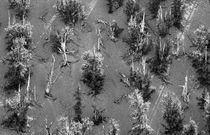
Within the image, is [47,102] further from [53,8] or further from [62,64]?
[53,8]

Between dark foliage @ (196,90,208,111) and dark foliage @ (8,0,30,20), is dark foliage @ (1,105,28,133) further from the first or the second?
dark foliage @ (196,90,208,111)

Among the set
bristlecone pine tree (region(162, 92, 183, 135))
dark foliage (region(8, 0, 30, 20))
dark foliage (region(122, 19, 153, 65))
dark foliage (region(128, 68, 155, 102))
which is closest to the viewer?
bristlecone pine tree (region(162, 92, 183, 135))

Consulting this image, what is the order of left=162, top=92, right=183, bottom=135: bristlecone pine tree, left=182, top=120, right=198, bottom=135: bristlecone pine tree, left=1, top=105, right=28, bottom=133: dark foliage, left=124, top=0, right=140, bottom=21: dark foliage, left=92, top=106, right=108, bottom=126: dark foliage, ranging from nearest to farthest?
left=182, top=120, right=198, bottom=135: bristlecone pine tree
left=162, top=92, right=183, bottom=135: bristlecone pine tree
left=1, top=105, right=28, bottom=133: dark foliage
left=92, top=106, right=108, bottom=126: dark foliage
left=124, top=0, right=140, bottom=21: dark foliage

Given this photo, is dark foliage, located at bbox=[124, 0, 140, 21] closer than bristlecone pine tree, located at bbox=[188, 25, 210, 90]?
No

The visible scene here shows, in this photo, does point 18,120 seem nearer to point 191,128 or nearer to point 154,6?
point 191,128

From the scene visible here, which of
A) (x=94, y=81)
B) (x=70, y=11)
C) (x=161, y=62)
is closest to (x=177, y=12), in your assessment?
(x=161, y=62)

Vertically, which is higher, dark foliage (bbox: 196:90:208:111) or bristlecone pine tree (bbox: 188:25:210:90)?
bristlecone pine tree (bbox: 188:25:210:90)

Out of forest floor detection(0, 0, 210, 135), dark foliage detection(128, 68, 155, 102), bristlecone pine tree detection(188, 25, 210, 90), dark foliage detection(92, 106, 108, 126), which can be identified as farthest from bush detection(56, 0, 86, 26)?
bristlecone pine tree detection(188, 25, 210, 90)
